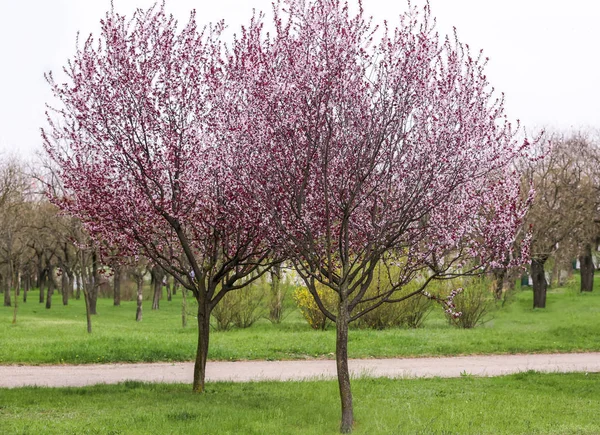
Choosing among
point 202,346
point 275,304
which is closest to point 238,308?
point 275,304

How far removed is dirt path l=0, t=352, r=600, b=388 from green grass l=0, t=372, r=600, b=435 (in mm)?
1129

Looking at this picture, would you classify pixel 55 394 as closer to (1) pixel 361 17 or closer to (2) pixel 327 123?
(2) pixel 327 123

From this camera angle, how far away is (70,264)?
46.3 meters

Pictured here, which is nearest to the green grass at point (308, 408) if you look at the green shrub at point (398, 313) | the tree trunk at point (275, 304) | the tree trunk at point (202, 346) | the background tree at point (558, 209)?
the tree trunk at point (202, 346)

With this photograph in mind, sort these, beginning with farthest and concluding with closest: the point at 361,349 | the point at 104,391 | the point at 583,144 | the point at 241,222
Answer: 1. the point at 583,144
2. the point at 361,349
3. the point at 104,391
4. the point at 241,222

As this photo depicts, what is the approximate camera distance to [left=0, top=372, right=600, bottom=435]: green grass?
7828mm

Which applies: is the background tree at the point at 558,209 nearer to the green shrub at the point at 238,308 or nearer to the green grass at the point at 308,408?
the green shrub at the point at 238,308

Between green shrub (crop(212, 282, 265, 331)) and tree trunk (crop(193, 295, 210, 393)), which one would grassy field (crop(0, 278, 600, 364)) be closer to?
green shrub (crop(212, 282, 265, 331))

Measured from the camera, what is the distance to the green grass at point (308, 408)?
7828mm

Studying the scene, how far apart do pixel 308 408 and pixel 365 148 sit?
3.81 m

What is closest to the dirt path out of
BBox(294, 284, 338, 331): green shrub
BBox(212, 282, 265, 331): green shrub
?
BBox(294, 284, 338, 331): green shrub

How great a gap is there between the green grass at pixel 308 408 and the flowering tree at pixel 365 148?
112cm

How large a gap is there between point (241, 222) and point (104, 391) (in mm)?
3621

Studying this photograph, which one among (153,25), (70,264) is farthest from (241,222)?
(70,264)
